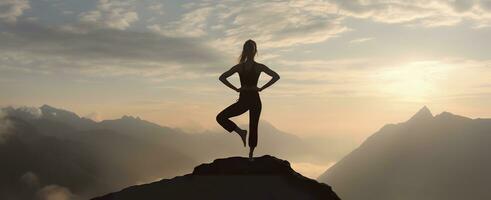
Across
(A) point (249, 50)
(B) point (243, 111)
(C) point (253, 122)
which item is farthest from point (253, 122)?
(A) point (249, 50)

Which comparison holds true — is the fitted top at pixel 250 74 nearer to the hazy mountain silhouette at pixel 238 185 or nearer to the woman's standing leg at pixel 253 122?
the woman's standing leg at pixel 253 122

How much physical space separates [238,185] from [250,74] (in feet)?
11.0

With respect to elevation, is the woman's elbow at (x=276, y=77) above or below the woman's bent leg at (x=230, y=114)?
above

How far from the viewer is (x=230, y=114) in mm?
16766

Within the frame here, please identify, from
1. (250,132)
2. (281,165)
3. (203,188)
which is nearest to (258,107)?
(250,132)

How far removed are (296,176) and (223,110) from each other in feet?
9.90

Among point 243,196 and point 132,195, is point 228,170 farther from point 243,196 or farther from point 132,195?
point 132,195

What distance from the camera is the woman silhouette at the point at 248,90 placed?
16.4 meters

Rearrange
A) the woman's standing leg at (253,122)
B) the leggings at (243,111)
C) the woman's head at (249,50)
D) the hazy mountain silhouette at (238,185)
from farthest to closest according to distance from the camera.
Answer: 1. the woman's standing leg at (253,122)
2. the leggings at (243,111)
3. the woman's head at (249,50)
4. the hazy mountain silhouette at (238,185)

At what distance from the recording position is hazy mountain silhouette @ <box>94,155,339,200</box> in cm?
1548

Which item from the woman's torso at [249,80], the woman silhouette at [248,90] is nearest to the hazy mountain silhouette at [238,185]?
the woman silhouette at [248,90]

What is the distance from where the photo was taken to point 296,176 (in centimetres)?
1648

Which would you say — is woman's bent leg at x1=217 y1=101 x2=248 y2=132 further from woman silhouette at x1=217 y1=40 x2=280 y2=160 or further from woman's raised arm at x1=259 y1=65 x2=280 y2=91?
woman's raised arm at x1=259 y1=65 x2=280 y2=91

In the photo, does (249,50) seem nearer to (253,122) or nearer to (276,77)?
(276,77)
